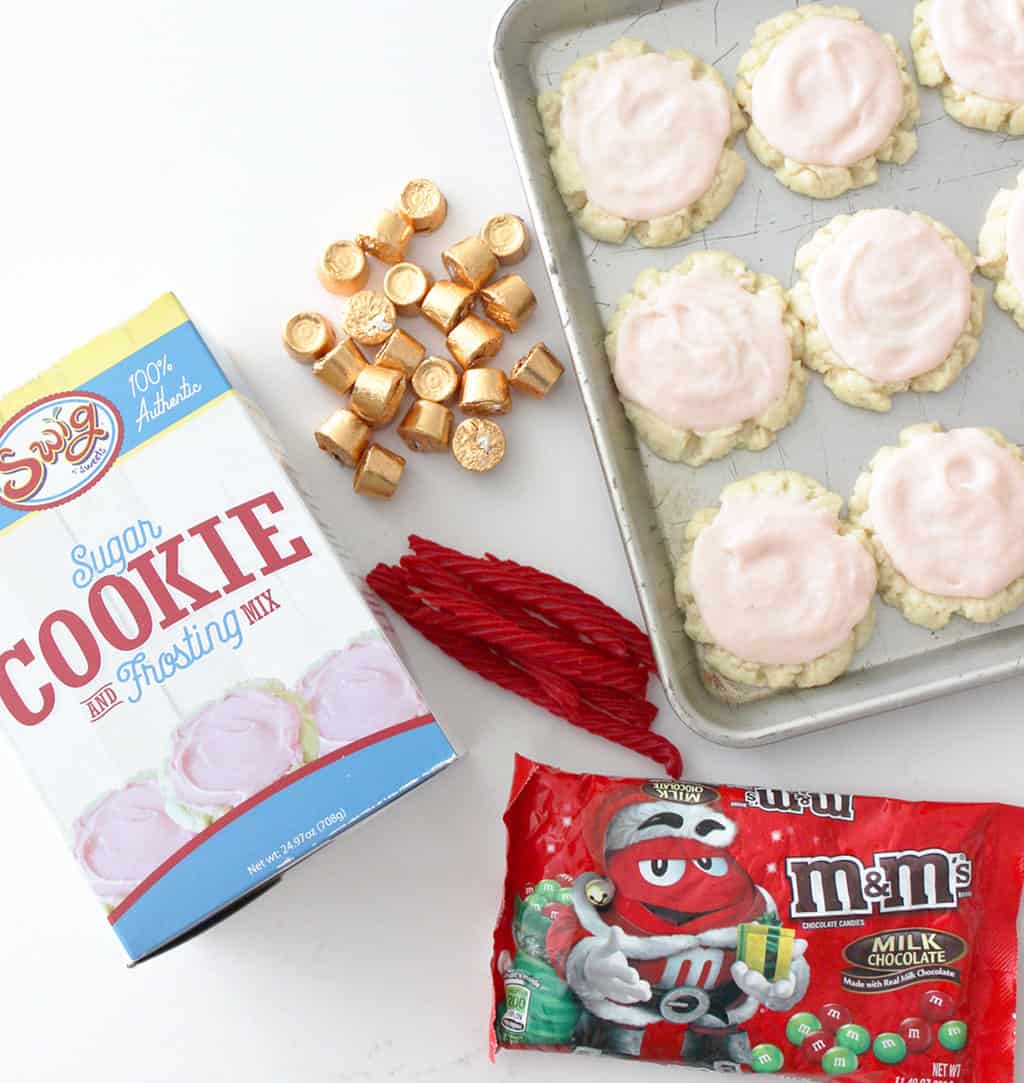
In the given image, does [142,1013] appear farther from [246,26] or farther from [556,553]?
[246,26]

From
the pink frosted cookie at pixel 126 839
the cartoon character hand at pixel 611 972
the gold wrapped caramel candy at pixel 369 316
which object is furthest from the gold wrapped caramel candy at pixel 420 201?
the cartoon character hand at pixel 611 972

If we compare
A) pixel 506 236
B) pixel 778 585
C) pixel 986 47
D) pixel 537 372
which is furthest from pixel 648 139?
pixel 778 585

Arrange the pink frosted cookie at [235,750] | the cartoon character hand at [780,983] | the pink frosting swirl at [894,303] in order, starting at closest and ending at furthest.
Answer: the pink frosted cookie at [235,750]
the cartoon character hand at [780,983]
the pink frosting swirl at [894,303]

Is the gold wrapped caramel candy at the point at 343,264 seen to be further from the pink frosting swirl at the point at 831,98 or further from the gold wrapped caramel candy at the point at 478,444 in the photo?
the pink frosting swirl at the point at 831,98

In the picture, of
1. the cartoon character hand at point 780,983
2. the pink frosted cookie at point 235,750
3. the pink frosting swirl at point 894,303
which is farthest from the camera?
the pink frosting swirl at point 894,303

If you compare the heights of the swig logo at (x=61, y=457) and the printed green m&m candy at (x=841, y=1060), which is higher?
the swig logo at (x=61, y=457)

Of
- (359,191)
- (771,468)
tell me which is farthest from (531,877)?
(359,191)

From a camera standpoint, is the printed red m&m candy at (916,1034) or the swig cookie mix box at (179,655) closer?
the swig cookie mix box at (179,655)
